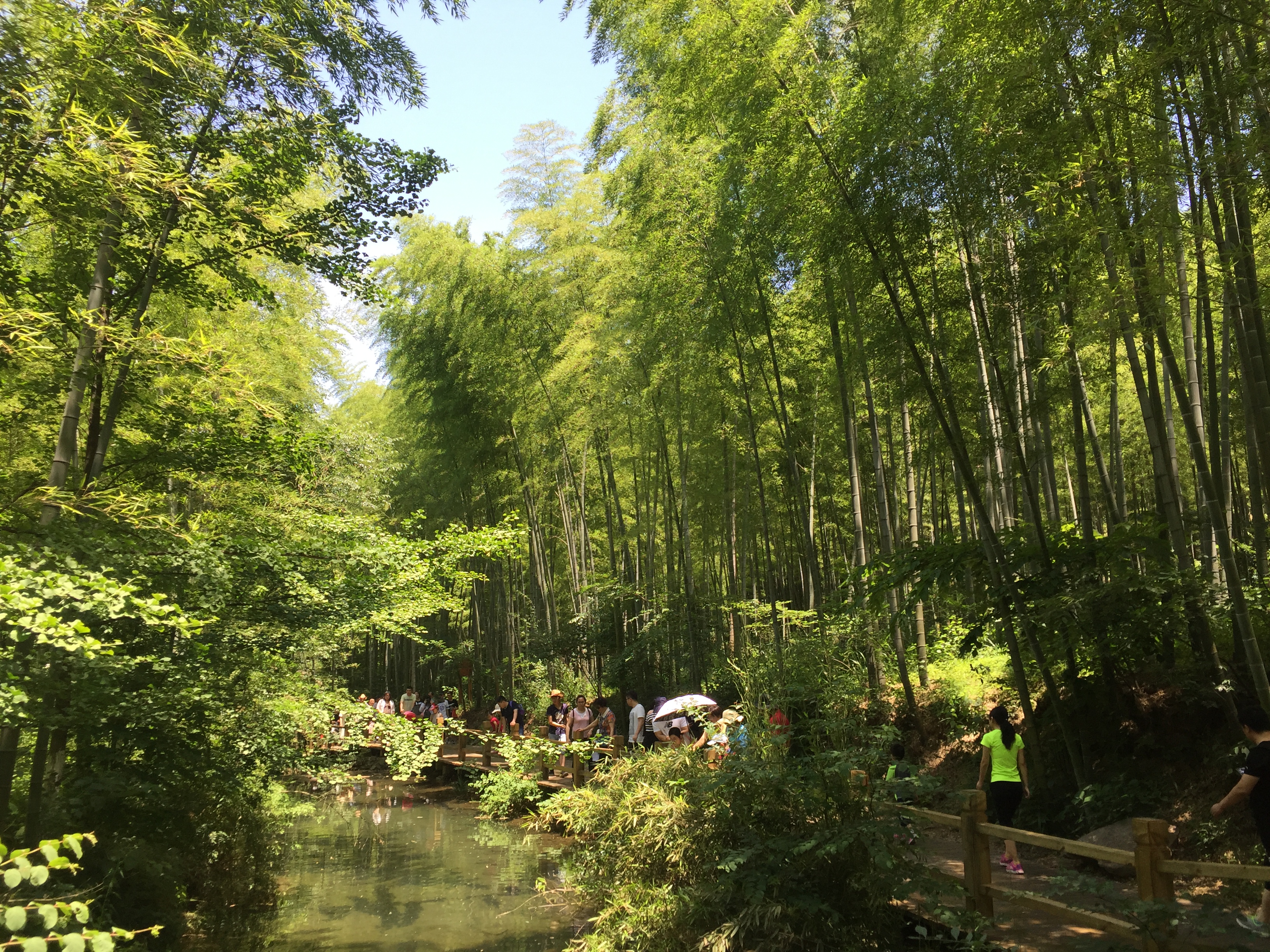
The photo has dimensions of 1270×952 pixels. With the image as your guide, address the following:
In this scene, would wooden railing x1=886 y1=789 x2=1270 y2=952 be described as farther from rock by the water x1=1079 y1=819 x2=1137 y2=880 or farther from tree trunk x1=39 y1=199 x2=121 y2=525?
tree trunk x1=39 y1=199 x2=121 y2=525

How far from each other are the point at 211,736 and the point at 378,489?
907 cm

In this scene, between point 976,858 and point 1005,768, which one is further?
point 1005,768

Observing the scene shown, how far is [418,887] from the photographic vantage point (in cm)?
750

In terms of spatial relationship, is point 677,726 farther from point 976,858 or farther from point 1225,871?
point 1225,871

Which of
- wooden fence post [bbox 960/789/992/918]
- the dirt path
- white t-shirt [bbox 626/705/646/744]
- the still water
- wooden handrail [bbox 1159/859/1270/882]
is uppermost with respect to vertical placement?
white t-shirt [bbox 626/705/646/744]

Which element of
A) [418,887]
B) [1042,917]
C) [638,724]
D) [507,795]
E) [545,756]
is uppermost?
[638,724]

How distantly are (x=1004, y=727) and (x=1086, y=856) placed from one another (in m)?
1.26

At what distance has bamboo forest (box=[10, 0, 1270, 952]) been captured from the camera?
3801 millimetres

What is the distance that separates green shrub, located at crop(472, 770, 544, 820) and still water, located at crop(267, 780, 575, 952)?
192 millimetres

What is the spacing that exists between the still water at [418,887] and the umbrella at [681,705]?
5.68ft

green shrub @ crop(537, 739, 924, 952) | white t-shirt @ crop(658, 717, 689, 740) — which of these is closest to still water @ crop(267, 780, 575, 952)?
green shrub @ crop(537, 739, 924, 952)

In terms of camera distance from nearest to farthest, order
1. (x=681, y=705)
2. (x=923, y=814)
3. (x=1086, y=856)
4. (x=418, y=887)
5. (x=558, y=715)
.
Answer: (x=1086, y=856), (x=923, y=814), (x=681, y=705), (x=418, y=887), (x=558, y=715)

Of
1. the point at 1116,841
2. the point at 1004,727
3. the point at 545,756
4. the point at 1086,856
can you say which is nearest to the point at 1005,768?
the point at 1004,727

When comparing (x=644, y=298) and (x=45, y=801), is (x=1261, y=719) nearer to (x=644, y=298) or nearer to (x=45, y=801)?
(x=45, y=801)
